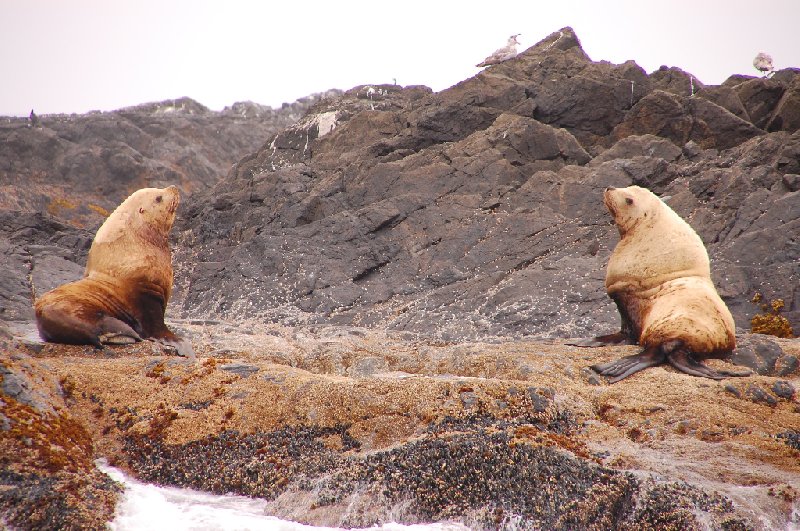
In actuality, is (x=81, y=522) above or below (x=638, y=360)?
above

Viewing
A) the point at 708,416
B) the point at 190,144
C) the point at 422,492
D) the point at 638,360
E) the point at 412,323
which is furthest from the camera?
the point at 190,144

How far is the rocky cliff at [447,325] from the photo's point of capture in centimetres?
400

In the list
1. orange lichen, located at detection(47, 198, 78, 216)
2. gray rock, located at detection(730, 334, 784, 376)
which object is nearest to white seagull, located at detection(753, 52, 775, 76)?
gray rock, located at detection(730, 334, 784, 376)

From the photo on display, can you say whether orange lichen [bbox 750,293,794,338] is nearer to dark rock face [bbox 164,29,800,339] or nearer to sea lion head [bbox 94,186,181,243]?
dark rock face [bbox 164,29,800,339]

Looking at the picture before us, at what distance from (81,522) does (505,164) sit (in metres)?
11.2

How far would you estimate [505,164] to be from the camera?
44.3ft

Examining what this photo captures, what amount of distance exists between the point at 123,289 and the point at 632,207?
6270mm

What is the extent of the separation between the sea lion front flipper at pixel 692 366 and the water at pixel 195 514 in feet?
11.3

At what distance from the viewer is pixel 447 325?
10.3 metres

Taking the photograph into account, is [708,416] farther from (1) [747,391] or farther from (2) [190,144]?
(2) [190,144]

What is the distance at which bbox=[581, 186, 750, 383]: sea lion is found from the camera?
660 cm

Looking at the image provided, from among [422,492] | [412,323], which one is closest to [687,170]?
[412,323]

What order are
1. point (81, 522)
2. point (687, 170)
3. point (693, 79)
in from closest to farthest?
point (81, 522)
point (687, 170)
point (693, 79)

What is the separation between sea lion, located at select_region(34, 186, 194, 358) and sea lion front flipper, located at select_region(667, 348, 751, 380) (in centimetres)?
480
